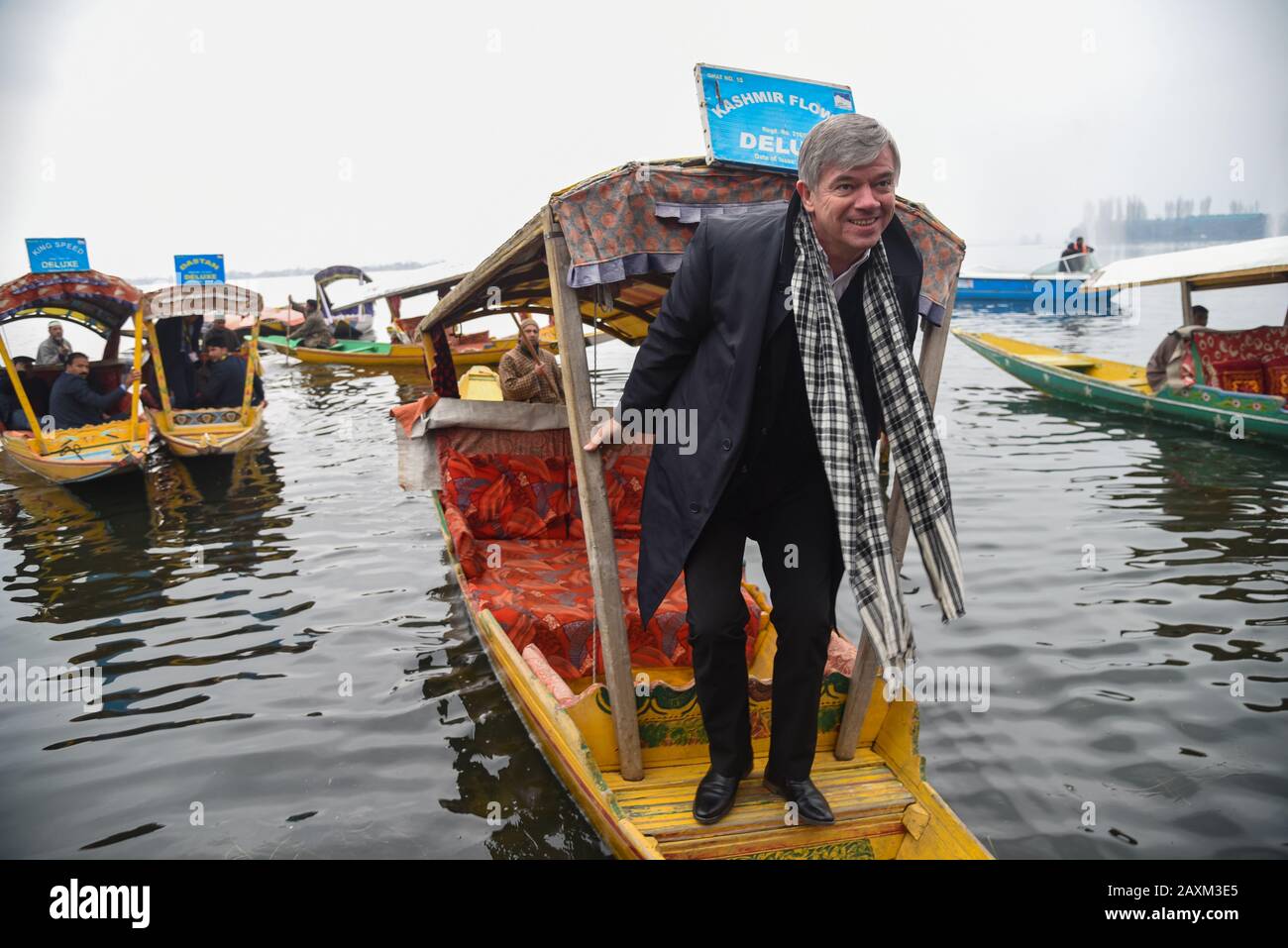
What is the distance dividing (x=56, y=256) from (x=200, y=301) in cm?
164

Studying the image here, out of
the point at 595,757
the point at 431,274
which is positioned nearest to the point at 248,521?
the point at 595,757

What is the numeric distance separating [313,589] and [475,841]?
3.74m

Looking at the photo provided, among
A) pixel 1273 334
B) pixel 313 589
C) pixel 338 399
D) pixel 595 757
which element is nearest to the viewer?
pixel 595 757

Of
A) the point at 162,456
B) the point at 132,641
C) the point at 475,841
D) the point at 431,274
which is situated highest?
the point at 431,274

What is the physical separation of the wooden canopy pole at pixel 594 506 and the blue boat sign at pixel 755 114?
70cm

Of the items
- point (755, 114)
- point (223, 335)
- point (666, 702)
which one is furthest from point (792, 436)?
point (223, 335)

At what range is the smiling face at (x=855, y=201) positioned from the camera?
93.2 inches

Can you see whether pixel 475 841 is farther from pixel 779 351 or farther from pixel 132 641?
pixel 132 641

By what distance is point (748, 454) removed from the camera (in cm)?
270

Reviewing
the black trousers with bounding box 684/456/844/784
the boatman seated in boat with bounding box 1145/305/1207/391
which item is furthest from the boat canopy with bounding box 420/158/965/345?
the boatman seated in boat with bounding box 1145/305/1207/391

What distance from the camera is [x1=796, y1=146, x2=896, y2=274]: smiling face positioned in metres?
2.37

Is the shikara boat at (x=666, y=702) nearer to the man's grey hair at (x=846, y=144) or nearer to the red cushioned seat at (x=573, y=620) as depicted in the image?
the red cushioned seat at (x=573, y=620)

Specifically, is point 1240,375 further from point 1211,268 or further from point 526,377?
point 526,377

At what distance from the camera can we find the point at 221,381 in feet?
41.6
